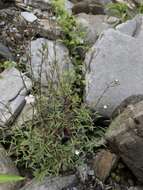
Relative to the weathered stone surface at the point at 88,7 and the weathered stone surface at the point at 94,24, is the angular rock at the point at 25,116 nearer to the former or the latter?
the weathered stone surface at the point at 94,24

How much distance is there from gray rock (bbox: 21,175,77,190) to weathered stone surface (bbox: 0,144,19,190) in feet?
0.46

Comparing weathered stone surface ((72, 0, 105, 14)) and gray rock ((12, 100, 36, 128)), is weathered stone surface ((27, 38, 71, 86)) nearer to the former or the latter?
gray rock ((12, 100, 36, 128))

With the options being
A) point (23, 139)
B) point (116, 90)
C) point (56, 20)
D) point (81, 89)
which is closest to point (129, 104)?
point (116, 90)

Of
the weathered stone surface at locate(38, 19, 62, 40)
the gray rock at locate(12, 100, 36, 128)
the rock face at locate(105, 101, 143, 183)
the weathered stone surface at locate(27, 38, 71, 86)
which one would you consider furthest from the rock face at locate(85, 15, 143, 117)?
the weathered stone surface at locate(38, 19, 62, 40)

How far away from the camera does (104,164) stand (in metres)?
3.71

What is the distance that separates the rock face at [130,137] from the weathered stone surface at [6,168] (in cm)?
91

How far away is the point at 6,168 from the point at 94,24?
2.14 m

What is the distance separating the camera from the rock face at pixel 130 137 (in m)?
3.34

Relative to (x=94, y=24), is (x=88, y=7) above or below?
above

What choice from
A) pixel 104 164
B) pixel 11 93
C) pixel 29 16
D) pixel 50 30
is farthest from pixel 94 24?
pixel 104 164

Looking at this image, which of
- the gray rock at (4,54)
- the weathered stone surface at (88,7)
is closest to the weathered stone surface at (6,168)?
the gray rock at (4,54)

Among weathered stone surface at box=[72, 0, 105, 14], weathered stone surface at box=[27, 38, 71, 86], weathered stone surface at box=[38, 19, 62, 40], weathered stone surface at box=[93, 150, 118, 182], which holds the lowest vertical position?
weathered stone surface at box=[93, 150, 118, 182]

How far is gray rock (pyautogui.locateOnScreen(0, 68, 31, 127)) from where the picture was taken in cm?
399

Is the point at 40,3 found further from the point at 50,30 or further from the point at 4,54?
the point at 4,54
